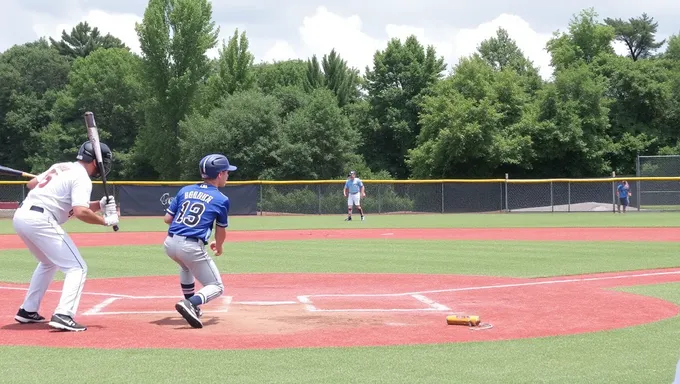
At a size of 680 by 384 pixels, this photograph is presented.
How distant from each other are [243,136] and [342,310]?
155 feet

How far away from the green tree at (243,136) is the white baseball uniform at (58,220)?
4635 cm

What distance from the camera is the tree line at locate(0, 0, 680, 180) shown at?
55969 mm

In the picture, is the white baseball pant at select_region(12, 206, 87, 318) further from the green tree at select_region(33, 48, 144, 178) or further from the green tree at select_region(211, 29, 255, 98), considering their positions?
the green tree at select_region(33, 48, 144, 178)

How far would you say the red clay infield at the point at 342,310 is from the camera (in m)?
8.34

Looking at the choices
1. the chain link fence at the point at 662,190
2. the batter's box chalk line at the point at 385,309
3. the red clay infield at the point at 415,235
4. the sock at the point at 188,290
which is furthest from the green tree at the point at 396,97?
the sock at the point at 188,290

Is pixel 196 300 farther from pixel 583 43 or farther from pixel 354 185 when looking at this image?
pixel 583 43

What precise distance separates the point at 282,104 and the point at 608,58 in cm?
2416

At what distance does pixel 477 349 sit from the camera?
7688 mm

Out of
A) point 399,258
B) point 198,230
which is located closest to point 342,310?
point 198,230

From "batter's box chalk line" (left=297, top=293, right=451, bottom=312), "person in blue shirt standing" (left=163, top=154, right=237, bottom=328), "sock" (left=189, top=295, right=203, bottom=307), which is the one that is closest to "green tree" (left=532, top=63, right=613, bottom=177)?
"batter's box chalk line" (left=297, top=293, right=451, bottom=312)

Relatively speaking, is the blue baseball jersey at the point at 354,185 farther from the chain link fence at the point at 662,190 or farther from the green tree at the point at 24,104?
the green tree at the point at 24,104

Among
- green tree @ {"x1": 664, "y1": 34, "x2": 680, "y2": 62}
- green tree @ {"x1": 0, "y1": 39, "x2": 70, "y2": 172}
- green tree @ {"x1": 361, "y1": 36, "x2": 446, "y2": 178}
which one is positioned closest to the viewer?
green tree @ {"x1": 361, "y1": 36, "x2": 446, "y2": 178}

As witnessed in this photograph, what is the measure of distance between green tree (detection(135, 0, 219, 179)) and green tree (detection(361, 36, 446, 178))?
13.3m

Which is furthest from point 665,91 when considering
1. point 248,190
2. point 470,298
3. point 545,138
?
point 470,298
